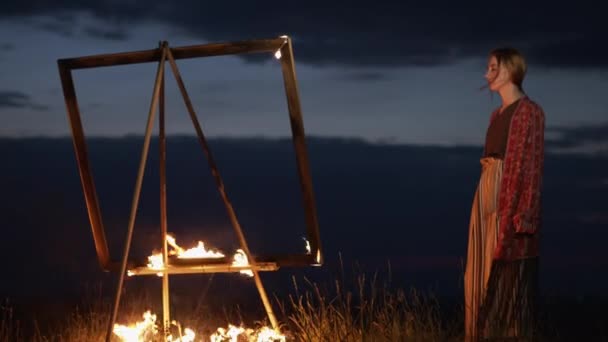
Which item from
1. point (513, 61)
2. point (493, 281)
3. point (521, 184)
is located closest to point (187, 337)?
point (493, 281)

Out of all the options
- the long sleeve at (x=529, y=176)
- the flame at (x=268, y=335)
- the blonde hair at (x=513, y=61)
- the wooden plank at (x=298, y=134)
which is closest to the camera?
the long sleeve at (x=529, y=176)

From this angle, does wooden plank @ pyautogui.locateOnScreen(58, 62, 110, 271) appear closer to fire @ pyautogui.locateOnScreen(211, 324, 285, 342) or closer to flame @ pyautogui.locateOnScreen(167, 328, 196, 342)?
flame @ pyautogui.locateOnScreen(167, 328, 196, 342)

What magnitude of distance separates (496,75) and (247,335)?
2716 mm

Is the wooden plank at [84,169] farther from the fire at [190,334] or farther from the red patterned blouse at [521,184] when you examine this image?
the red patterned blouse at [521,184]

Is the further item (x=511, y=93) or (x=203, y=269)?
(x=203, y=269)

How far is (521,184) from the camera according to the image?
5.38m

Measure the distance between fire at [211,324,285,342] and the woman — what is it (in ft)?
5.28

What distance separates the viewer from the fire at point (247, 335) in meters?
6.59

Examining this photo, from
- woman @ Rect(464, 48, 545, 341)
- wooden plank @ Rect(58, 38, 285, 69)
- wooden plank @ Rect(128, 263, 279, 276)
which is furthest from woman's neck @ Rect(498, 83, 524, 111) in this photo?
wooden plank @ Rect(128, 263, 279, 276)

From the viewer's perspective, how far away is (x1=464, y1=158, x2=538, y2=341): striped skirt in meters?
5.47

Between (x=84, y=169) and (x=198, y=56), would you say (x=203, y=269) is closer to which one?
(x=84, y=169)

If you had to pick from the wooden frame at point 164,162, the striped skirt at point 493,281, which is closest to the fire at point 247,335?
the wooden frame at point 164,162

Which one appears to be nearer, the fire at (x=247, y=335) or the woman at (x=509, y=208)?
the woman at (x=509, y=208)

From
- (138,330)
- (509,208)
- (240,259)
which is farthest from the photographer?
(138,330)
